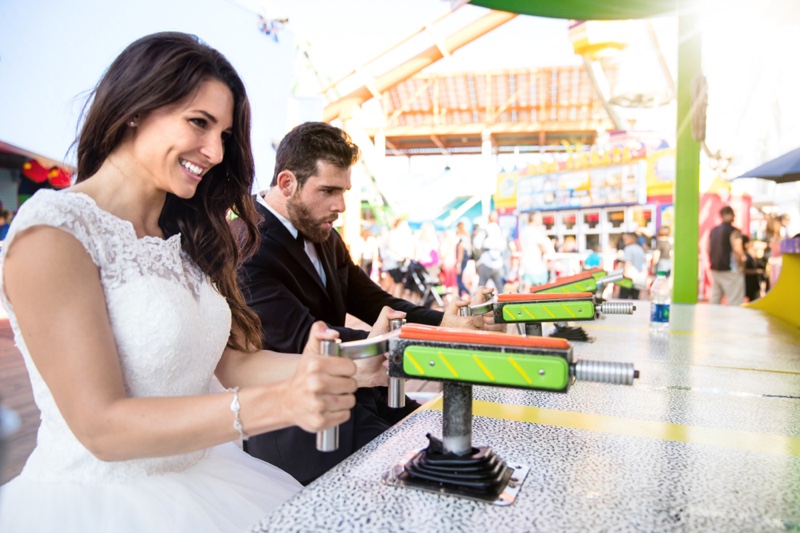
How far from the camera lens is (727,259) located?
5859 mm

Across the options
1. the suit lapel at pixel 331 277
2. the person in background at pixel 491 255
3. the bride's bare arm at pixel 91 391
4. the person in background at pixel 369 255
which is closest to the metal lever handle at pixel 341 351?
the bride's bare arm at pixel 91 391

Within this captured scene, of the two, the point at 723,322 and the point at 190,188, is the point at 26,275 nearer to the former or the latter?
the point at 190,188

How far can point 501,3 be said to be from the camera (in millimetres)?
3176

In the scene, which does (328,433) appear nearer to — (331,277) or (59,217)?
(59,217)

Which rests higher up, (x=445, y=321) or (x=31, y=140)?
(x=31, y=140)

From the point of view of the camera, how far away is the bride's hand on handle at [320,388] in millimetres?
665

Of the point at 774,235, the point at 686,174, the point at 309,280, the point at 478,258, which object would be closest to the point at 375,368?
the point at 309,280

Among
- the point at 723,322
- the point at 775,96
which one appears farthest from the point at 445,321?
the point at 775,96

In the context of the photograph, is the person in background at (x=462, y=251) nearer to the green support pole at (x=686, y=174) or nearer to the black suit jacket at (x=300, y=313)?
the green support pole at (x=686, y=174)

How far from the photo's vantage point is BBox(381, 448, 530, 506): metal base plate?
26.8 inches

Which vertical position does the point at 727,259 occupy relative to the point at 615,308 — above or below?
below

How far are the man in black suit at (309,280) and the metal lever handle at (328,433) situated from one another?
78cm

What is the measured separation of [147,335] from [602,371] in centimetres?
67

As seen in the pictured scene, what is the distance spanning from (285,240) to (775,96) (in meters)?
6.00
